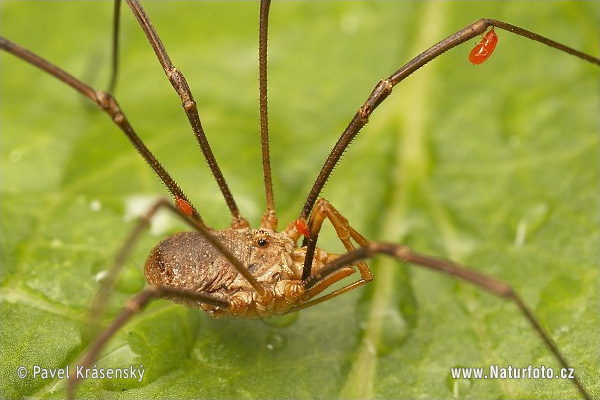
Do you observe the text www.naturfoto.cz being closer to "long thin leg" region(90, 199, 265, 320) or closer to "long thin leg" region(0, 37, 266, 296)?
"long thin leg" region(0, 37, 266, 296)

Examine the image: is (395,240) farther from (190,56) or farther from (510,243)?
(190,56)

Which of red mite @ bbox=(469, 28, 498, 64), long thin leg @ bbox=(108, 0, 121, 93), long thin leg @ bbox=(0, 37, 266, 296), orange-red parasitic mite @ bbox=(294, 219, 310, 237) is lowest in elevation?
orange-red parasitic mite @ bbox=(294, 219, 310, 237)

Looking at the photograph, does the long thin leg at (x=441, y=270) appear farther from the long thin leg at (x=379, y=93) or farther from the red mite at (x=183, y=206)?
the red mite at (x=183, y=206)

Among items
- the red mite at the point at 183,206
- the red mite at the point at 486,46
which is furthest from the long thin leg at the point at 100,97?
the red mite at the point at 486,46

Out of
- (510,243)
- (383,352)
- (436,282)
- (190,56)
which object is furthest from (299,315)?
(190,56)

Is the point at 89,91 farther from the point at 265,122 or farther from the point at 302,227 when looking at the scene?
the point at 302,227

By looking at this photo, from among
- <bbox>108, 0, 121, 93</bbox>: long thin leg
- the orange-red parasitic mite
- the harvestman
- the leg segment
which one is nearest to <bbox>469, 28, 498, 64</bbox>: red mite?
the harvestman
